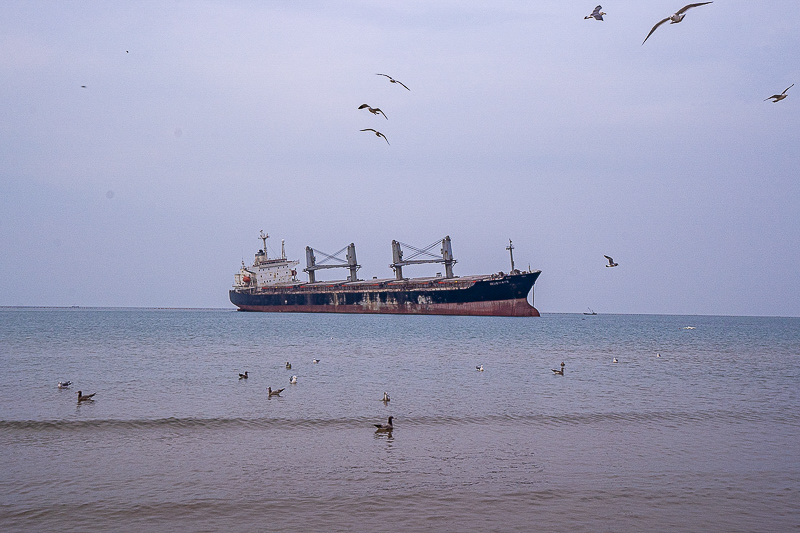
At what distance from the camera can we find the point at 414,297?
91.6 metres

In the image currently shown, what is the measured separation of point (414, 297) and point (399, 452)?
78243mm

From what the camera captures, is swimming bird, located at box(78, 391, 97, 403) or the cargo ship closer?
swimming bird, located at box(78, 391, 97, 403)

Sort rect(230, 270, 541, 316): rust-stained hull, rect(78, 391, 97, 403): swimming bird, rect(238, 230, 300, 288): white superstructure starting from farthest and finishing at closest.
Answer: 1. rect(238, 230, 300, 288): white superstructure
2. rect(230, 270, 541, 316): rust-stained hull
3. rect(78, 391, 97, 403): swimming bird

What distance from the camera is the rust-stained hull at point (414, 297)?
82.1m

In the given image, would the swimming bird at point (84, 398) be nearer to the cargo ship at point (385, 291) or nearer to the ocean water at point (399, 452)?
the ocean water at point (399, 452)

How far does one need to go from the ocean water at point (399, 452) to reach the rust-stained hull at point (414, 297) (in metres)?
54.4

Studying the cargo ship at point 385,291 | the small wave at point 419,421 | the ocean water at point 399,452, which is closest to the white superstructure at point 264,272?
the cargo ship at point 385,291

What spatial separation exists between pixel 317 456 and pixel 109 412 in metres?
8.09

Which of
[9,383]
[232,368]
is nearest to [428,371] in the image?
[232,368]

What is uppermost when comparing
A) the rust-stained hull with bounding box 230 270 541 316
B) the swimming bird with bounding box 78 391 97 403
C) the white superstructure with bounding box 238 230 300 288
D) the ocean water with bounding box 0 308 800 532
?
the white superstructure with bounding box 238 230 300 288

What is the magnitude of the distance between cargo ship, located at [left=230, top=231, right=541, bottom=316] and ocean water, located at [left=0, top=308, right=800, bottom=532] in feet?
183

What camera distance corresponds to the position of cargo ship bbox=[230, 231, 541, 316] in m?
83.1

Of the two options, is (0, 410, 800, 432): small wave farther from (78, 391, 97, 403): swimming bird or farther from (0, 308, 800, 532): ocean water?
(78, 391, 97, 403): swimming bird

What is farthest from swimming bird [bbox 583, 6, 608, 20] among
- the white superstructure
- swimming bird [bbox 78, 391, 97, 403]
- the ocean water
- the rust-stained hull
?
the white superstructure
